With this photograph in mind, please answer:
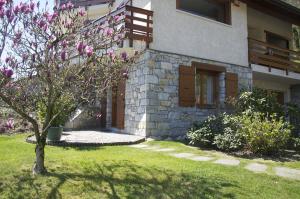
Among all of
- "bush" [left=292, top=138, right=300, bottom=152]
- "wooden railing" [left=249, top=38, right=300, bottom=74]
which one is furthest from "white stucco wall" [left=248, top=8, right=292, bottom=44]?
"bush" [left=292, top=138, right=300, bottom=152]

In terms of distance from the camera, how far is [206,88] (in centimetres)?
1241

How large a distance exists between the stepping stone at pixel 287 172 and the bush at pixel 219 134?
174 cm

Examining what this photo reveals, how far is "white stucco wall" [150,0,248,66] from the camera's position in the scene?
36.7ft

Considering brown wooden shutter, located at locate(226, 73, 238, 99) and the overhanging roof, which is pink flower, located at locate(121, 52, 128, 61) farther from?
the overhanging roof

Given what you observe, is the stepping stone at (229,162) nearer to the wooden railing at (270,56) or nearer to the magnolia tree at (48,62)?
the magnolia tree at (48,62)

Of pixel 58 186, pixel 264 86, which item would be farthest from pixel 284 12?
pixel 58 186

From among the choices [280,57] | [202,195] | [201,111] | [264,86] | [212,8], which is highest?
[212,8]

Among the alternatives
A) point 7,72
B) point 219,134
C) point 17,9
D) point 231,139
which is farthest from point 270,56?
point 7,72

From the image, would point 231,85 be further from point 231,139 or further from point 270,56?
point 231,139

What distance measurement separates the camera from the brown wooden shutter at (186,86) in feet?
36.5

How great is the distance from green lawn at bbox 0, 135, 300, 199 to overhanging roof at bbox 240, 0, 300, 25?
32.9 ft

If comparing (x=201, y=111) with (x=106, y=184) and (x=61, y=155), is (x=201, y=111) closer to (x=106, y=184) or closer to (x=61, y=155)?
(x=61, y=155)

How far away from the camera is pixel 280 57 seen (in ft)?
53.6

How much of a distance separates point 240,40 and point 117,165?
31.4 ft
